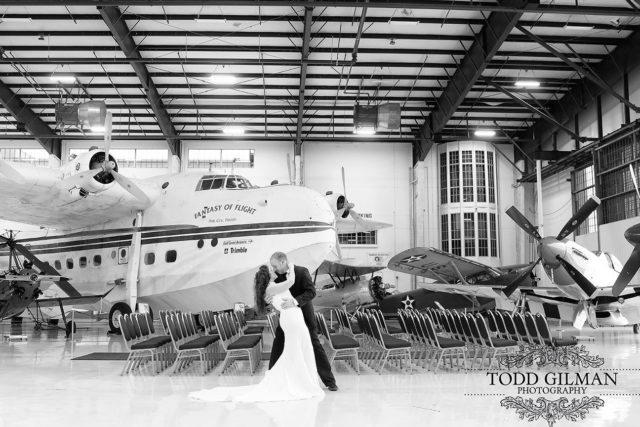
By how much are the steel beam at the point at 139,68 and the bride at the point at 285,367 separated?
1334 cm

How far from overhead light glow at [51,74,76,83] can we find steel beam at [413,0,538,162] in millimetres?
14338

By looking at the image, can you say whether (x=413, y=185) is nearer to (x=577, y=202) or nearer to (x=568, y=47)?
(x=577, y=202)

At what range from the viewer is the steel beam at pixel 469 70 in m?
16.9

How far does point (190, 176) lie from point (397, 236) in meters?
14.0

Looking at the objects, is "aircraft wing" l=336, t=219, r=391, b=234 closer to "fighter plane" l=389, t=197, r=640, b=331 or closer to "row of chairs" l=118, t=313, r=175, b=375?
"fighter plane" l=389, t=197, r=640, b=331

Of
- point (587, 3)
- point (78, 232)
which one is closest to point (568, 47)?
point (587, 3)

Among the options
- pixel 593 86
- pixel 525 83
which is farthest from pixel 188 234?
pixel 593 86

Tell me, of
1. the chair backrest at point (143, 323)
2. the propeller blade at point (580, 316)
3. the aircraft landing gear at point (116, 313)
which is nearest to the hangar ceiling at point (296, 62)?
the propeller blade at point (580, 316)

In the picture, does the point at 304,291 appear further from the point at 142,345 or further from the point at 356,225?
the point at 356,225

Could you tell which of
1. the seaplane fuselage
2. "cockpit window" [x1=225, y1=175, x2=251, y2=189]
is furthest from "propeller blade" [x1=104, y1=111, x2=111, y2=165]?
"cockpit window" [x1=225, y1=175, x2=251, y2=189]

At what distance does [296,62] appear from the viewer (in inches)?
769

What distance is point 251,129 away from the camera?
2656cm

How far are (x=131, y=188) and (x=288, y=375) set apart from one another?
29.0ft

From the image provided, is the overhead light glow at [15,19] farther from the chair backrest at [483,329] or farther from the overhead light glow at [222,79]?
the chair backrest at [483,329]
